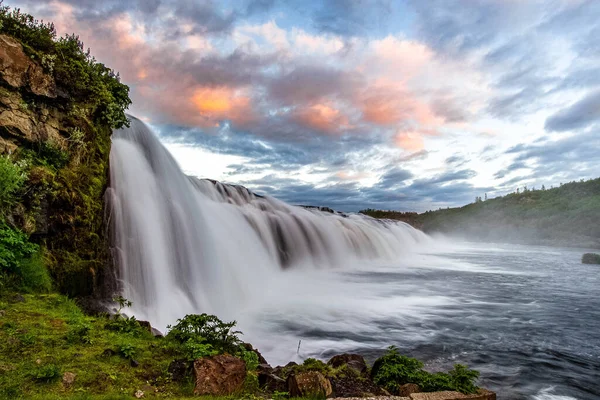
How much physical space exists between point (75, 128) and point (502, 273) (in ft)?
85.8

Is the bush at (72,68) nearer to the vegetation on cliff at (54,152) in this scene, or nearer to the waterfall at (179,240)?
the vegetation on cliff at (54,152)

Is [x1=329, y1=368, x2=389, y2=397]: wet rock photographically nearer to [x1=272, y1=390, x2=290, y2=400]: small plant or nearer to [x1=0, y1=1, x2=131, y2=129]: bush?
[x1=272, y1=390, x2=290, y2=400]: small plant

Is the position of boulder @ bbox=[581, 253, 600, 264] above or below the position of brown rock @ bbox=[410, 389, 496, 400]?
below

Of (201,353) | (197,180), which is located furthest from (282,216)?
(201,353)

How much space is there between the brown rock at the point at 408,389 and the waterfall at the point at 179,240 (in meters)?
6.47

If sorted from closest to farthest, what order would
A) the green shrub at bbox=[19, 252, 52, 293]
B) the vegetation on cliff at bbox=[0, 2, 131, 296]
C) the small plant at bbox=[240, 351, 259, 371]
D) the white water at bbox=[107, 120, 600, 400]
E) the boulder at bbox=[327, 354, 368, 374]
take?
the small plant at bbox=[240, 351, 259, 371] < the boulder at bbox=[327, 354, 368, 374] < the green shrub at bbox=[19, 252, 52, 293] < the vegetation on cliff at bbox=[0, 2, 131, 296] < the white water at bbox=[107, 120, 600, 400]

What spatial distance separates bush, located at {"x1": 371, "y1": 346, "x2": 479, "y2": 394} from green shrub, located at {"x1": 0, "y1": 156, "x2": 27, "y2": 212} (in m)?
7.73

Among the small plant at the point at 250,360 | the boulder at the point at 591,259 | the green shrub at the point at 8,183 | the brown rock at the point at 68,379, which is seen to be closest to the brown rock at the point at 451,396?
the small plant at the point at 250,360

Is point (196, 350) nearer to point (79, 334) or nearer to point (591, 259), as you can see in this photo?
point (79, 334)

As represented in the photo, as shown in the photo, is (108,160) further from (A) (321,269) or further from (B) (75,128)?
(A) (321,269)

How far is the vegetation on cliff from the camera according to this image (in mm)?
7391

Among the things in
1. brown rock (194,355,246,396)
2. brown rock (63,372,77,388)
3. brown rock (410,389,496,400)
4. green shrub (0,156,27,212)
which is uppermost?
green shrub (0,156,27,212)

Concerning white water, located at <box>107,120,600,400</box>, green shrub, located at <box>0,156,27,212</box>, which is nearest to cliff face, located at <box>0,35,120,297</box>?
green shrub, located at <box>0,156,27,212</box>

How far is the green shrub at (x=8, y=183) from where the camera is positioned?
663cm
